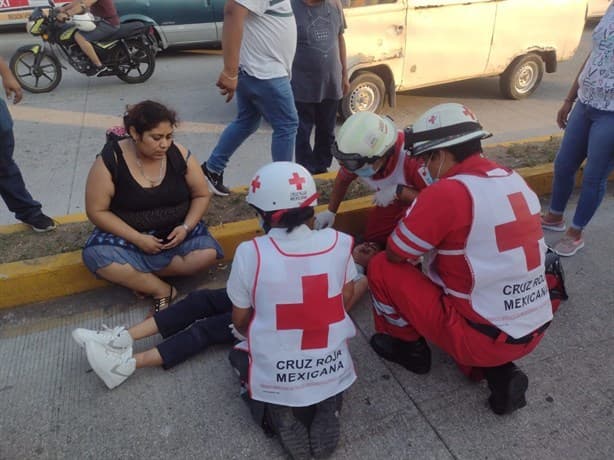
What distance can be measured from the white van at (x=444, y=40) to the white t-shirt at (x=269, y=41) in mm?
2128

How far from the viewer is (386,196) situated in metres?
2.91

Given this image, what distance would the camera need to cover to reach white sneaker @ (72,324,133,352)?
228cm

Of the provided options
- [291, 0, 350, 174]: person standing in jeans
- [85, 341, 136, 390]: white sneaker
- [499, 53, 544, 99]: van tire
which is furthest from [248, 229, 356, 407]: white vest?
[499, 53, 544, 99]: van tire

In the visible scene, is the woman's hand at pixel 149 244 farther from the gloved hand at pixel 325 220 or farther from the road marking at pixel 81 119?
the road marking at pixel 81 119

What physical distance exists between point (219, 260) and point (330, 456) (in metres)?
1.57

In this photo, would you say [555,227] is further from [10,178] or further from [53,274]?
[10,178]

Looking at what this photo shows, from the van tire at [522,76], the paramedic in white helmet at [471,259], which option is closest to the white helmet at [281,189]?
the paramedic in white helmet at [471,259]

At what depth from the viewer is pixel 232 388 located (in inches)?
94.5

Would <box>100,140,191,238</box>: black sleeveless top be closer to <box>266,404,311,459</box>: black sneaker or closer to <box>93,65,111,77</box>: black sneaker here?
<box>266,404,311,459</box>: black sneaker

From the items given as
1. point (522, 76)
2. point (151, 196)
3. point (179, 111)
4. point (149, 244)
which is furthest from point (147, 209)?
point (522, 76)

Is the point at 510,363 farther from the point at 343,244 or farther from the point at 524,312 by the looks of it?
the point at 343,244

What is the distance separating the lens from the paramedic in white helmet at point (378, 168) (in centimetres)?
252

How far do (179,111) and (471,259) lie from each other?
513 cm

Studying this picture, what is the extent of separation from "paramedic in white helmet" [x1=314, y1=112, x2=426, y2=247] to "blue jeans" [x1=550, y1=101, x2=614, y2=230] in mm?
1219
